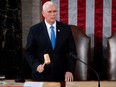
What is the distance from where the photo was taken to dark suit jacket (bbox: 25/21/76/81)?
2.99 meters

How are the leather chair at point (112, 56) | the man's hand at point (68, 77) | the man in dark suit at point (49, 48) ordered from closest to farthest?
1. the man's hand at point (68, 77)
2. the man in dark suit at point (49, 48)
3. the leather chair at point (112, 56)

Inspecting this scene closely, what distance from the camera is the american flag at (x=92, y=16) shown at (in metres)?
3.85

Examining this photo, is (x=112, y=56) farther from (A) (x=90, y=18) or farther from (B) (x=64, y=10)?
(B) (x=64, y=10)

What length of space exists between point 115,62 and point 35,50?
999 millimetres

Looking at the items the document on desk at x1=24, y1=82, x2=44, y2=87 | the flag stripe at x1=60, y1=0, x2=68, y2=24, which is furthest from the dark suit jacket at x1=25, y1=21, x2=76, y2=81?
the flag stripe at x1=60, y1=0, x2=68, y2=24

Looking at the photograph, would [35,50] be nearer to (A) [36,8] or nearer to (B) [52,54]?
(B) [52,54]

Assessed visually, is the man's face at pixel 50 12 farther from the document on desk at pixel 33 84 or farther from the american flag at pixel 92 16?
the american flag at pixel 92 16

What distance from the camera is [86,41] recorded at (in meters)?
3.59

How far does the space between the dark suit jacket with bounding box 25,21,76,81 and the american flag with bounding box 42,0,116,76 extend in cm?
82

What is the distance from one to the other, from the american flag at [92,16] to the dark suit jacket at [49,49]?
32.4 inches

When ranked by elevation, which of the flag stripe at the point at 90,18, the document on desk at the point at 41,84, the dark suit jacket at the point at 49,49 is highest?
the flag stripe at the point at 90,18

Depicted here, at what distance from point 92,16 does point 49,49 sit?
1.11 meters

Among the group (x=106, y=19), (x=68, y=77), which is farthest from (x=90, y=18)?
(x=68, y=77)

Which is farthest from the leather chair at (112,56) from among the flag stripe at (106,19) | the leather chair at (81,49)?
the flag stripe at (106,19)
